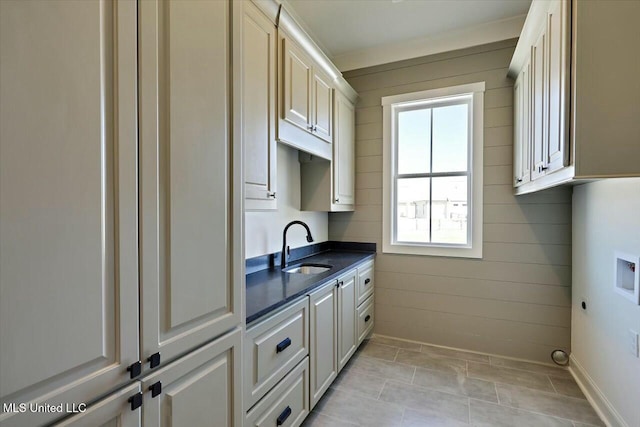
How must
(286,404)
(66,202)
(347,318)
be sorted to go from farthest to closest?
1. (347,318)
2. (286,404)
3. (66,202)

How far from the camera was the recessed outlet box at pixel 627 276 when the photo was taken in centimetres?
171

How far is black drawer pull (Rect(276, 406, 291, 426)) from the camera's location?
5.24 ft

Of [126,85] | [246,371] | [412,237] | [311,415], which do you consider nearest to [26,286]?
[126,85]

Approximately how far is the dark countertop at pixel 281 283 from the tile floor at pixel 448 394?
899mm

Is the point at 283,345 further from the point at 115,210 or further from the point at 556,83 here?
the point at 556,83

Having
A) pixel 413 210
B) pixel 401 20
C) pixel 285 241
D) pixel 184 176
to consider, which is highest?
pixel 401 20

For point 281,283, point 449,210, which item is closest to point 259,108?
point 281,283

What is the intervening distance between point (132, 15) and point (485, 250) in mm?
3093

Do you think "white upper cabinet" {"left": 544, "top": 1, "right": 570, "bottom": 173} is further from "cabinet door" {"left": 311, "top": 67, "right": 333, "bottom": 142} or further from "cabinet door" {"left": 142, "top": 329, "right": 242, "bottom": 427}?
"cabinet door" {"left": 142, "top": 329, "right": 242, "bottom": 427}

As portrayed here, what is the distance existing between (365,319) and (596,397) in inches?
69.0

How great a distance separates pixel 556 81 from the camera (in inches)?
61.5

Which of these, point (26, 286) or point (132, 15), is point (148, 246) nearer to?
point (26, 286)

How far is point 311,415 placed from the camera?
2.07m

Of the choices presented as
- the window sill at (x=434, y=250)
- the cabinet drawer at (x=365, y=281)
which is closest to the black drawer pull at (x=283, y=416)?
the cabinet drawer at (x=365, y=281)
